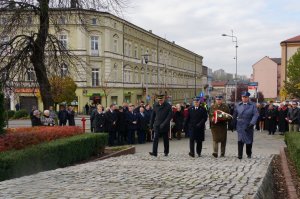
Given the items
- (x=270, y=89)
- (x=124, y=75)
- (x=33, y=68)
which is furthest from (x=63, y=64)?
(x=270, y=89)

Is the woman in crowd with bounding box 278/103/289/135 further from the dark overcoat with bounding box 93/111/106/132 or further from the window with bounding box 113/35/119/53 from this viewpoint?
the window with bounding box 113/35/119/53

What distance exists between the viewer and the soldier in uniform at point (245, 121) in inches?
509

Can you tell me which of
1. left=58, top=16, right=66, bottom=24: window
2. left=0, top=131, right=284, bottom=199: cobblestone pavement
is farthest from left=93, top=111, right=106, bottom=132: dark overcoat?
left=0, top=131, right=284, bottom=199: cobblestone pavement

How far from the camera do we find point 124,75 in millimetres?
70000

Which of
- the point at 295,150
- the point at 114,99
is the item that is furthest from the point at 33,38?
the point at 114,99

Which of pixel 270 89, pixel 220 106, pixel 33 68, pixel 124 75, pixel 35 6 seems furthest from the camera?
pixel 270 89

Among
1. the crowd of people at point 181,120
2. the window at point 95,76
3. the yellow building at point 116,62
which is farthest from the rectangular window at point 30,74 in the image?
the window at point 95,76

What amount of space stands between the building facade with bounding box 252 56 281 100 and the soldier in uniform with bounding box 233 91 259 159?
12750 cm

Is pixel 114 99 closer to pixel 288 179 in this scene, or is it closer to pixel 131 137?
pixel 131 137

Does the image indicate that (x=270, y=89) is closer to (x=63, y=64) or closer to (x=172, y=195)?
(x=63, y=64)

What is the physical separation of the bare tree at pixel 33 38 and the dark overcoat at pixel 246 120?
951 cm

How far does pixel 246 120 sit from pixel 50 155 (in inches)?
214

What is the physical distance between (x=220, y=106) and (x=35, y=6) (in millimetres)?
10151

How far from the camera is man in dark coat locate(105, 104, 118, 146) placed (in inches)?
805
